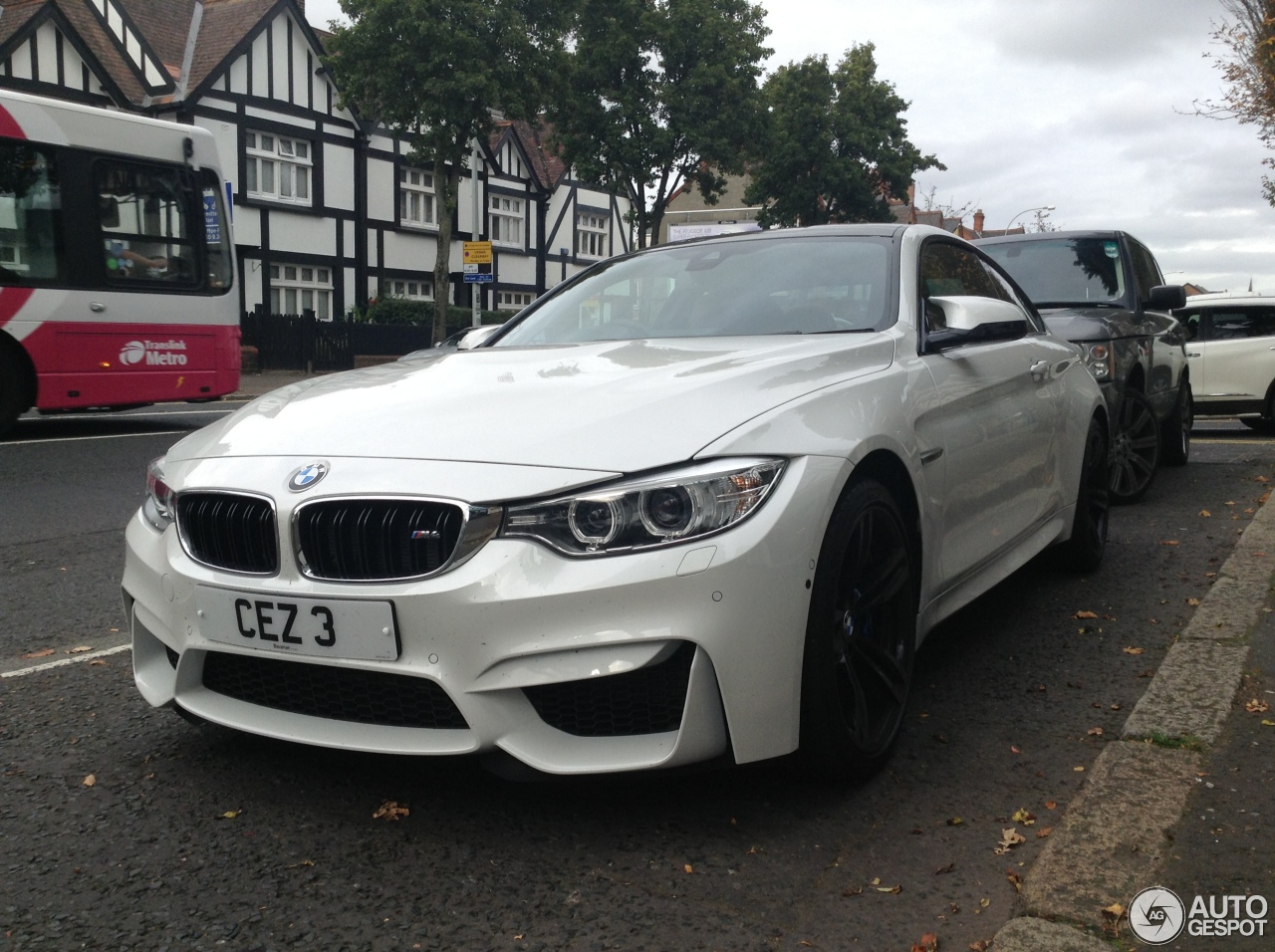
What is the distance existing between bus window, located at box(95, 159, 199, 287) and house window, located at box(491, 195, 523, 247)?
30.5 meters

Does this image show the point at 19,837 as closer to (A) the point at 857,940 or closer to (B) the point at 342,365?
(A) the point at 857,940

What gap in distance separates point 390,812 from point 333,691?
13.2 inches

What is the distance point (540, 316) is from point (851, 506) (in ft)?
6.56

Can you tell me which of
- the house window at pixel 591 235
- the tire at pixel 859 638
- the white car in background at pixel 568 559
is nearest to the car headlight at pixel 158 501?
the white car in background at pixel 568 559

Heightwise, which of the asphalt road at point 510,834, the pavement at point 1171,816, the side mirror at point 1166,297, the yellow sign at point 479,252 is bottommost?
the asphalt road at point 510,834

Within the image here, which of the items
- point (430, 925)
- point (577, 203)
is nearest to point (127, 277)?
point (430, 925)

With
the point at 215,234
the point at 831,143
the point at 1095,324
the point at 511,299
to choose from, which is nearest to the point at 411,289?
the point at 511,299

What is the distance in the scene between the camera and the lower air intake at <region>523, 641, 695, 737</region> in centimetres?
265

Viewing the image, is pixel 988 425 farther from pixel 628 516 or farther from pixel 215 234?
pixel 215 234

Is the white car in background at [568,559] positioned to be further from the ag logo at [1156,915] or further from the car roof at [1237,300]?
the car roof at [1237,300]

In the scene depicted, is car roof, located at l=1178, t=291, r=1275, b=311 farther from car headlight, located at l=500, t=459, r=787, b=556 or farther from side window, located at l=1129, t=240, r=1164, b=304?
car headlight, located at l=500, t=459, r=787, b=556

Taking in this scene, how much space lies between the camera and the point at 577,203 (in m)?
47.3

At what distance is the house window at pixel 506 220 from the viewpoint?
43000 millimetres

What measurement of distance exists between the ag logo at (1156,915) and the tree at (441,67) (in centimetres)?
2885
